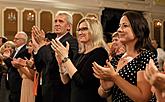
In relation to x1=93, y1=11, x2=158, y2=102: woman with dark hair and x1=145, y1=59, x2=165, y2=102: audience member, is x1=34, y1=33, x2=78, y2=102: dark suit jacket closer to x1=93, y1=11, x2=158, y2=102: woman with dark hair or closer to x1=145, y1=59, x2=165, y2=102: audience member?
x1=93, y1=11, x2=158, y2=102: woman with dark hair

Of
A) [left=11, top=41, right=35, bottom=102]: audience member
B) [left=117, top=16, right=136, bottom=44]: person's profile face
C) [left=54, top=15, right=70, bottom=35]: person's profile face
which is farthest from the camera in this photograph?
[left=11, top=41, right=35, bottom=102]: audience member

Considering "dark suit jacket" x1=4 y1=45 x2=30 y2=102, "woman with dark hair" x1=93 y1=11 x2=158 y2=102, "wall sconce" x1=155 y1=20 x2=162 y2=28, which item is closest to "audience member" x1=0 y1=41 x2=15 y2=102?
"dark suit jacket" x1=4 y1=45 x2=30 y2=102

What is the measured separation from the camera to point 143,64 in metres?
A: 2.32

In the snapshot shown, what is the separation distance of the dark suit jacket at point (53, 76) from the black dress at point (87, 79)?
23.0 inches

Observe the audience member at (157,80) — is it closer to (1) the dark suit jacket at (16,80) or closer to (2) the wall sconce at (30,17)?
(1) the dark suit jacket at (16,80)

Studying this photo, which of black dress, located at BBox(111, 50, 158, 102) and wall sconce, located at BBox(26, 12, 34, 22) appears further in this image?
wall sconce, located at BBox(26, 12, 34, 22)

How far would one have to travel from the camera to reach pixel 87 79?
2904mm

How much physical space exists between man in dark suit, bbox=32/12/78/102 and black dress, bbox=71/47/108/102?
0.56 meters

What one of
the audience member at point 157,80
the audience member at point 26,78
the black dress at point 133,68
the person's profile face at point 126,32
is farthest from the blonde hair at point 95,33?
the audience member at point 26,78

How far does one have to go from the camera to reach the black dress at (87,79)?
9.50 feet

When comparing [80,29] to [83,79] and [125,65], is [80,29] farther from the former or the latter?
[125,65]

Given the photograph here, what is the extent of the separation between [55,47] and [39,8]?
27.1 ft

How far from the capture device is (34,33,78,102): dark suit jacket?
11.8 ft

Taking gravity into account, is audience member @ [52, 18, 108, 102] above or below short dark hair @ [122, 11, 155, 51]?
below
